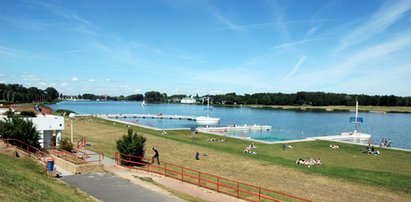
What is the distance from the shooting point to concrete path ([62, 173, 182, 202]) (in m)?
16.0

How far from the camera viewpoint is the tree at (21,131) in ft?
83.8

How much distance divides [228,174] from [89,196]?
12.0m

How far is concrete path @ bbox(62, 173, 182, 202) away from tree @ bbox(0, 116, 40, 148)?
826cm

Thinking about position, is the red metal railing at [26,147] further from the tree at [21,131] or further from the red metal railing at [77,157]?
the red metal railing at [77,157]

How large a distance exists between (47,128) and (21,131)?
368 cm

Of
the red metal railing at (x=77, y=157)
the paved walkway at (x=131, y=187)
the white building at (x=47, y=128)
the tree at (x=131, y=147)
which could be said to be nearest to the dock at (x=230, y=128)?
the white building at (x=47, y=128)

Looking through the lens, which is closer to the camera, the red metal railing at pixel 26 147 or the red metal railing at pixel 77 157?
the red metal railing at pixel 77 157

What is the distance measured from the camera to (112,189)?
17.4 meters

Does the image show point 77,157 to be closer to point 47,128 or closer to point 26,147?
→ point 26,147

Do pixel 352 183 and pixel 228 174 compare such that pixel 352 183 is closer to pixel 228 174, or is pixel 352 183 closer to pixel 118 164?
pixel 228 174

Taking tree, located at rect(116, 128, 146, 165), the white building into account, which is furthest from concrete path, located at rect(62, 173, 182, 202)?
the white building

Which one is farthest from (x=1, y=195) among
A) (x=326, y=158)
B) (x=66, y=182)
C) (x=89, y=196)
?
(x=326, y=158)

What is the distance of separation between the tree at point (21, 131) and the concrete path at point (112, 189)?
826 centimetres

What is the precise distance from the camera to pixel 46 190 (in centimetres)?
1349
